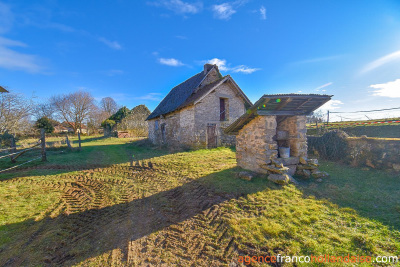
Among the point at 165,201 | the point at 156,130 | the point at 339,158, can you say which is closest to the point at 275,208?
the point at 165,201

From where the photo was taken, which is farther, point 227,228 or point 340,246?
point 227,228

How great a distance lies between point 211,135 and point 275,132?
25.5 feet

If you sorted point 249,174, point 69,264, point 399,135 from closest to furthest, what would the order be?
point 69,264, point 249,174, point 399,135

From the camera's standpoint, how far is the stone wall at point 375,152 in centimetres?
576

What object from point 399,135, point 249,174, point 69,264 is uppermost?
point 399,135

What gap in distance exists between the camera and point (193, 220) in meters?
3.50

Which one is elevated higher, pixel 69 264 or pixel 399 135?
pixel 399 135

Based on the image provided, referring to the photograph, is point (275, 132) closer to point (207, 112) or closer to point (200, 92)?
point (207, 112)

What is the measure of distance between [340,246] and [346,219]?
3.30 ft

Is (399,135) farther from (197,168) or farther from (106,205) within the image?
(106,205)

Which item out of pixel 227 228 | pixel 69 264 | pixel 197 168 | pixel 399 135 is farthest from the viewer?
pixel 399 135

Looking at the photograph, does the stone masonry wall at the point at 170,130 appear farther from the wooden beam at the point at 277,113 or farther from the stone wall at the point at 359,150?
the stone wall at the point at 359,150

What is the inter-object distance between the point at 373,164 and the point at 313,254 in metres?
6.46

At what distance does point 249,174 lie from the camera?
556 centimetres
